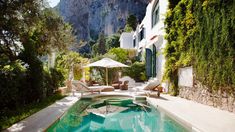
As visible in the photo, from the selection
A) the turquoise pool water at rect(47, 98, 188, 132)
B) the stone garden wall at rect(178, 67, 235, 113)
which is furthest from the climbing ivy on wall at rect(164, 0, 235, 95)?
the turquoise pool water at rect(47, 98, 188, 132)

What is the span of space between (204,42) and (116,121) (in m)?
4.52

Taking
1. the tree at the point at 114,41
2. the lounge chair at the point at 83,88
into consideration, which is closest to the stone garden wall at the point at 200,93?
the lounge chair at the point at 83,88

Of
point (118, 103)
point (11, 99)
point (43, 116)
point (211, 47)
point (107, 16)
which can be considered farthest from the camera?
point (107, 16)

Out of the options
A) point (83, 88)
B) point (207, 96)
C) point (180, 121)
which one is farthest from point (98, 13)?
point (180, 121)

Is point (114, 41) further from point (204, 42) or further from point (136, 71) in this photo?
point (204, 42)

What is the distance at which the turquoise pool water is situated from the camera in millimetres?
7812

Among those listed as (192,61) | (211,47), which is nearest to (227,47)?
(211,47)

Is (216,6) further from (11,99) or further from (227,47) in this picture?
(11,99)

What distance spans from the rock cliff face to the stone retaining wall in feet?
155

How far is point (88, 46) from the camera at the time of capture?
67312 mm

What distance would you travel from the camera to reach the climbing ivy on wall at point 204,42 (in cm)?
821

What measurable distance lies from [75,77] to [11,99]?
14.6 m

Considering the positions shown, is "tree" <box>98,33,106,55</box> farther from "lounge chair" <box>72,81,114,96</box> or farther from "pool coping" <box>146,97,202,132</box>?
"pool coping" <box>146,97,202,132</box>

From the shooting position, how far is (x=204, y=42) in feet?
33.1
